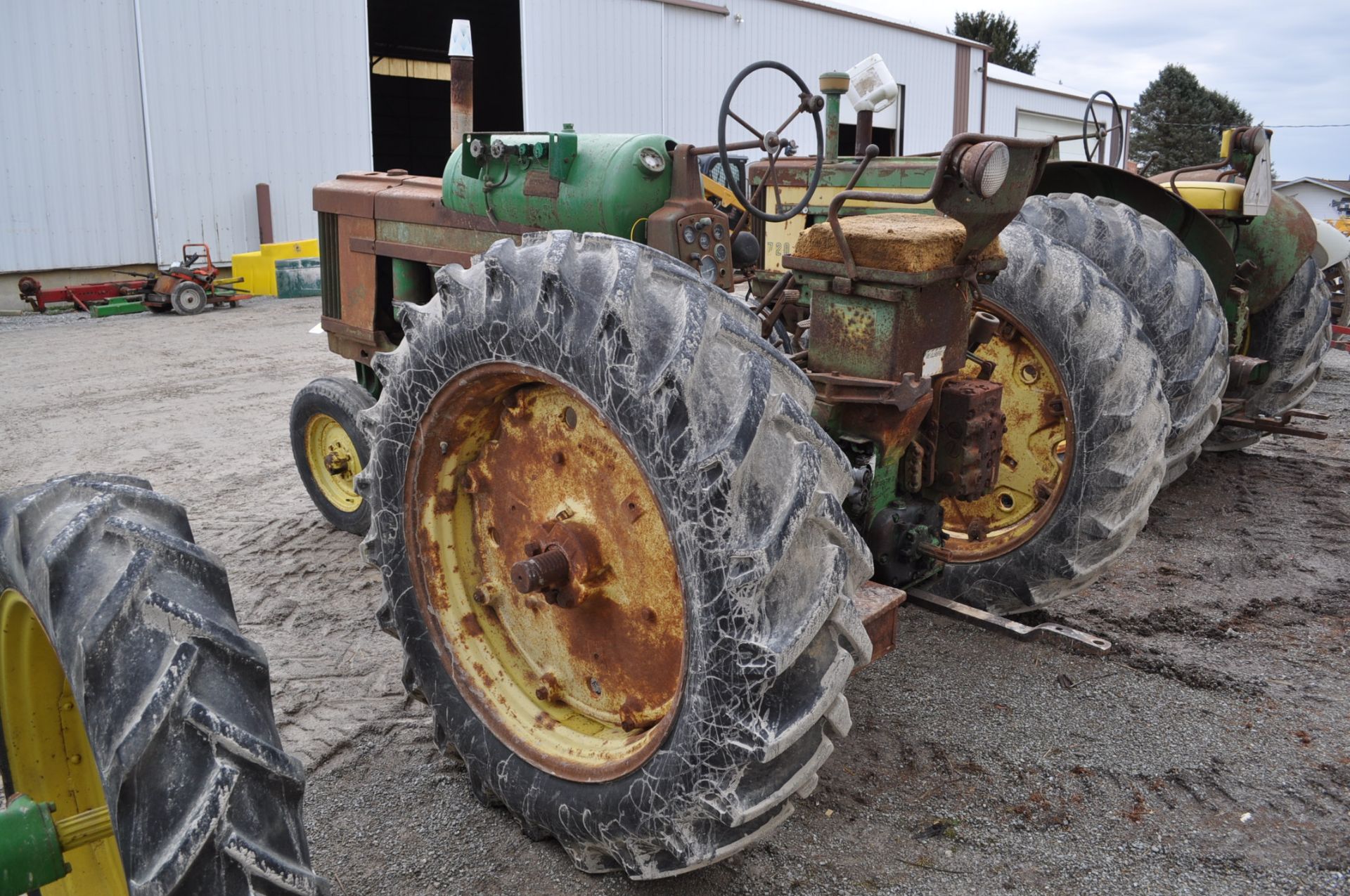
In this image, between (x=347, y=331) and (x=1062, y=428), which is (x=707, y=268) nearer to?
(x=1062, y=428)

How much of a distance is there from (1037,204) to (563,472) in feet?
8.01

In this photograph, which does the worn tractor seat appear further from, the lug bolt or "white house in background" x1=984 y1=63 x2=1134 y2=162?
"white house in background" x1=984 y1=63 x2=1134 y2=162

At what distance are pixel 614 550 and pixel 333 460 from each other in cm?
263

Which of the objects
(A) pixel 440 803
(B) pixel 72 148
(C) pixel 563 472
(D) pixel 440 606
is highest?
(B) pixel 72 148

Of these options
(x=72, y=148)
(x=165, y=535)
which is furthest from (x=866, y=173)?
(x=72, y=148)

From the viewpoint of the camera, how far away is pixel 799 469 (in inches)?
64.6

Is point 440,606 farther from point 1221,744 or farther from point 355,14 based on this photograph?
point 355,14

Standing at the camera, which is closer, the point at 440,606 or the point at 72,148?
the point at 440,606

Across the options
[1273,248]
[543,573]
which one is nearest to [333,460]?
[543,573]

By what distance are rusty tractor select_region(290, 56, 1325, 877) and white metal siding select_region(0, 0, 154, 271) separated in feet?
32.6

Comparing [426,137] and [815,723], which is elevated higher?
[426,137]

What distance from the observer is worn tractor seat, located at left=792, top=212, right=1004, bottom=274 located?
2.31m

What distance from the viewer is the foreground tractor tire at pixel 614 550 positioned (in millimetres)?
1649

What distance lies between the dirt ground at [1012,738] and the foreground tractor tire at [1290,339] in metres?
0.59
